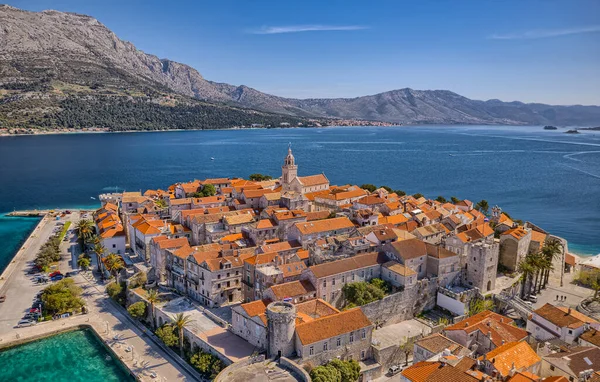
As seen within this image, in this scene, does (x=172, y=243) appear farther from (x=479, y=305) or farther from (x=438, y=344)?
(x=479, y=305)

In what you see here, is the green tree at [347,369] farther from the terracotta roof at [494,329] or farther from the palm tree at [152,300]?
the palm tree at [152,300]

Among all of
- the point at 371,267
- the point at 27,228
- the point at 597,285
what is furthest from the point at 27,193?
the point at 597,285

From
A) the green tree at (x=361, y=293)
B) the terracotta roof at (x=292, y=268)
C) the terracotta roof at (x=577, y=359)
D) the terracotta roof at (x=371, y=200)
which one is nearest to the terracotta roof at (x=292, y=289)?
the terracotta roof at (x=292, y=268)

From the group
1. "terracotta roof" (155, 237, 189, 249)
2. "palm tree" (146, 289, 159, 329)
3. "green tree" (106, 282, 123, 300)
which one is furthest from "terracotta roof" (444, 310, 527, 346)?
"green tree" (106, 282, 123, 300)

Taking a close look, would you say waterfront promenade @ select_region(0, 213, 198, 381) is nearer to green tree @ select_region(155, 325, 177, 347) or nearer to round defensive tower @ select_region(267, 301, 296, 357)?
green tree @ select_region(155, 325, 177, 347)

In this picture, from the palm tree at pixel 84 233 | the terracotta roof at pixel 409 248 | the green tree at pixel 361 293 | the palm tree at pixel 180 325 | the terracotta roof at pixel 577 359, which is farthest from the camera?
the palm tree at pixel 84 233

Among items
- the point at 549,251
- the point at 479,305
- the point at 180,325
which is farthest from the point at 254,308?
the point at 549,251

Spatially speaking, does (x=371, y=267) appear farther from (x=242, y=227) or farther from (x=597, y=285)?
(x=597, y=285)
